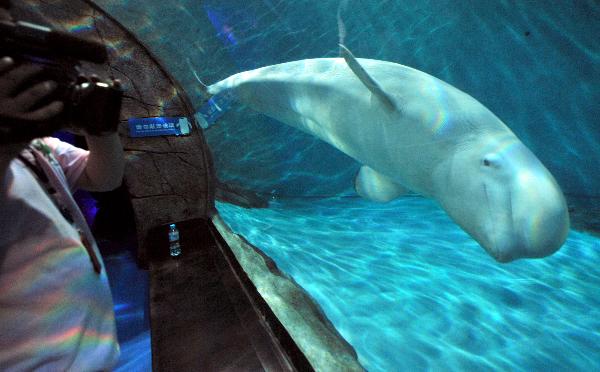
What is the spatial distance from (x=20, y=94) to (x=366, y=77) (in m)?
2.70

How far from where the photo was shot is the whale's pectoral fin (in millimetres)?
3867

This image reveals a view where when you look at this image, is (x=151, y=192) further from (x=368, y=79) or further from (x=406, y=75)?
(x=406, y=75)

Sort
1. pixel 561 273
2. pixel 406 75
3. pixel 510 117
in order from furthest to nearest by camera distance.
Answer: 1. pixel 510 117
2. pixel 561 273
3. pixel 406 75

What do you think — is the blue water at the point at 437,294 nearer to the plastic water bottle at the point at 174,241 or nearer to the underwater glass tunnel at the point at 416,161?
the underwater glass tunnel at the point at 416,161

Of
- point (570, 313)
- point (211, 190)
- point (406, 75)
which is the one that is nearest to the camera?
point (406, 75)

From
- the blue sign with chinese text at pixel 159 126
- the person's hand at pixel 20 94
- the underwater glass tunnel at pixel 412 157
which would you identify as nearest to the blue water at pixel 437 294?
the underwater glass tunnel at pixel 412 157

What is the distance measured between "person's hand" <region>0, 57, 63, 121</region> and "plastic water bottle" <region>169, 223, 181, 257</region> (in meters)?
3.21

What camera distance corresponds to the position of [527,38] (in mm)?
9133

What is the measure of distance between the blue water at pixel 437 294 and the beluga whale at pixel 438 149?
108cm

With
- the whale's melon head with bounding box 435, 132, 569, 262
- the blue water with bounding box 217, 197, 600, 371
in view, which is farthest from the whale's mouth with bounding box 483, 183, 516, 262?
the blue water with bounding box 217, 197, 600, 371

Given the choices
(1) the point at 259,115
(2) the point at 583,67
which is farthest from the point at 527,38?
(1) the point at 259,115

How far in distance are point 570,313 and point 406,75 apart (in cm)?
344

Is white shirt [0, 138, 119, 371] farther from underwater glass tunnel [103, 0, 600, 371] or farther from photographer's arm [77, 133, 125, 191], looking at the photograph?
underwater glass tunnel [103, 0, 600, 371]

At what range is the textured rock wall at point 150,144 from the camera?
3.65 m
